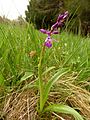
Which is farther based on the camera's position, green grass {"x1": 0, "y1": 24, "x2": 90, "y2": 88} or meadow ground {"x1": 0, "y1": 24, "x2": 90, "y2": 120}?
green grass {"x1": 0, "y1": 24, "x2": 90, "y2": 88}

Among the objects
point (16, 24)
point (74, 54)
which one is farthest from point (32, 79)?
point (16, 24)

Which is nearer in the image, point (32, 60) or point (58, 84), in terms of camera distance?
point (58, 84)

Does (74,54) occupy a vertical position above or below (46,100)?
above

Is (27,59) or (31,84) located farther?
(27,59)

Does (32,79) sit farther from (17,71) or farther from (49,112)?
(49,112)

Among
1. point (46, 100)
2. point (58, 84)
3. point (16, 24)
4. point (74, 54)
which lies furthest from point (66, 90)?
point (16, 24)

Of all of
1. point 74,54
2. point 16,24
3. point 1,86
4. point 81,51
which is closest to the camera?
point 1,86

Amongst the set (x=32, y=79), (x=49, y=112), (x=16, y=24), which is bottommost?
(x=49, y=112)

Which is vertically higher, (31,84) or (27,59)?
(27,59)

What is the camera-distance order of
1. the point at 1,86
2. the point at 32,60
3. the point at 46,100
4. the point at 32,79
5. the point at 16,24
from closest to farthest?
the point at 46,100 < the point at 1,86 < the point at 32,79 < the point at 32,60 < the point at 16,24

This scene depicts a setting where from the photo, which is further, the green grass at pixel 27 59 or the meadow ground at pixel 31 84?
the green grass at pixel 27 59
